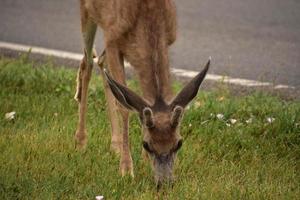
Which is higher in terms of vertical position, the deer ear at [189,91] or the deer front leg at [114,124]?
the deer ear at [189,91]

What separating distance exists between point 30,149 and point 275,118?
2.19m

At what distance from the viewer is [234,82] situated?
8.82m

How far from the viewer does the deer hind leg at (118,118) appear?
5.95 m

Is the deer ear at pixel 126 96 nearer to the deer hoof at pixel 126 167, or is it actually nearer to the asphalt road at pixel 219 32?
the deer hoof at pixel 126 167

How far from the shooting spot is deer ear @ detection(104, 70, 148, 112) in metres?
5.32

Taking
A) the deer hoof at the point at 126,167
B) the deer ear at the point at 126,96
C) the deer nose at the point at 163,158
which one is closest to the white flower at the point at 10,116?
the deer hoof at the point at 126,167

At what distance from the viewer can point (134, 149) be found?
648 centimetres

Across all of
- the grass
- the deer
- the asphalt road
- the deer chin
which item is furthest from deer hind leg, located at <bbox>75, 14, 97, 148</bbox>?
the asphalt road

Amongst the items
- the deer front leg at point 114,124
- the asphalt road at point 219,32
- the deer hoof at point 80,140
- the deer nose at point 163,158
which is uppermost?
the deer nose at point 163,158

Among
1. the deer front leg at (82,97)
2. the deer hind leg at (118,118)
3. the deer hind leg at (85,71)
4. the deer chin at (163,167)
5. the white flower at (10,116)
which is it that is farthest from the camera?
the white flower at (10,116)

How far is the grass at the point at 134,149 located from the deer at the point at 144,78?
0.15 meters

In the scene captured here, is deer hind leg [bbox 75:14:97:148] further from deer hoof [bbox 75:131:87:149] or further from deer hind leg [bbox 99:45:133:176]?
deer hind leg [bbox 99:45:133:176]

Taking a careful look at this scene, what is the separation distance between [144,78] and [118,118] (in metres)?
1.22

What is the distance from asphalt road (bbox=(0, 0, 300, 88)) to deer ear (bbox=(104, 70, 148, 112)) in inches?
143
